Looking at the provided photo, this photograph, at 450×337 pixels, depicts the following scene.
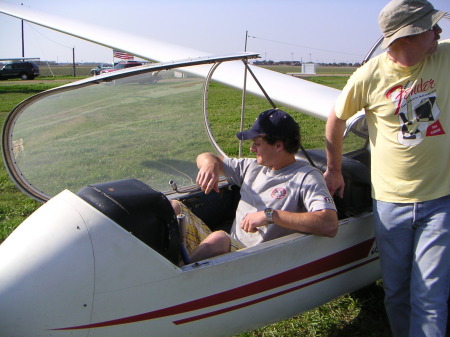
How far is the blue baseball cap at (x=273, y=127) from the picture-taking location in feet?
8.34

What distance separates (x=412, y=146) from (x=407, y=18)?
0.59 meters

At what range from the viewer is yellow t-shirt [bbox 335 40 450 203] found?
7.33 ft

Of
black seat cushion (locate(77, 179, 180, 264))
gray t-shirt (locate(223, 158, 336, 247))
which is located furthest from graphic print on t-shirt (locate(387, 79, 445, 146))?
black seat cushion (locate(77, 179, 180, 264))

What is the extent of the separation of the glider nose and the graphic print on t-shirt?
1.54m

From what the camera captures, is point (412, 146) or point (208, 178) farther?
point (208, 178)

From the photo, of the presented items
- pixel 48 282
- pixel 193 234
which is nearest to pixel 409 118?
pixel 193 234

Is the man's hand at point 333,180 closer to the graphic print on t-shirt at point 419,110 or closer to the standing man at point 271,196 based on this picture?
the standing man at point 271,196

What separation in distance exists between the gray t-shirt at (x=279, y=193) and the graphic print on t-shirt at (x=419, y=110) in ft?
1.67

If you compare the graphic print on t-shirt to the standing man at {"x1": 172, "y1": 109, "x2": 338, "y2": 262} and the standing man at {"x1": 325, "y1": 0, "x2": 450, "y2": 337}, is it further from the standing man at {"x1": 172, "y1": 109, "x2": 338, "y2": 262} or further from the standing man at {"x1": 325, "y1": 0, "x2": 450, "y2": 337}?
the standing man at {"x1": 172, "y1": 109, "x2": 338, "y2": 262}

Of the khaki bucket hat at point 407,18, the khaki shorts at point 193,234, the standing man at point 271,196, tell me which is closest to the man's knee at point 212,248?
the standing man at point 271,196

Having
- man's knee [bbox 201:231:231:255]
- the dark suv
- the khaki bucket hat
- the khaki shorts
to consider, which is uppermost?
the khaki bucket hat

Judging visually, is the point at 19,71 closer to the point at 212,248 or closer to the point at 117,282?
the point at 212,248

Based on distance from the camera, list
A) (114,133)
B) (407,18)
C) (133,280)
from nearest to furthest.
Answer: (133,280) < (407,18) < (114,133)

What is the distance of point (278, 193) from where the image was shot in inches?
102
